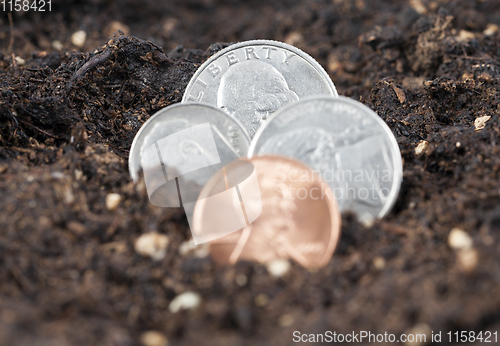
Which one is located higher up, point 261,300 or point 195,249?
point 195,249

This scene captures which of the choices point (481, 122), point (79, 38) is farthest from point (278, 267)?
point (79, 38)

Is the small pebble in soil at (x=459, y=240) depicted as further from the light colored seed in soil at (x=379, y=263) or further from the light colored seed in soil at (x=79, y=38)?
the light colored seed in soil at (x=79, y=38)

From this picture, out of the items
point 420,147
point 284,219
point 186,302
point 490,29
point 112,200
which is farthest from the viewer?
point 490,29

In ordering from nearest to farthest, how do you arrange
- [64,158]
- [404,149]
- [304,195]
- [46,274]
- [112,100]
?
1. [46,274]
2. [304,195]
3. [64,158]
4. [404,149]
5. [112,100]

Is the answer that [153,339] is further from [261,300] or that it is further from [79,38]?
[79,38]

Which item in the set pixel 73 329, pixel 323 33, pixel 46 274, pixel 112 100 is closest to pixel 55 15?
pixel 112 100

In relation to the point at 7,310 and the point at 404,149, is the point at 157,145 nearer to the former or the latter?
the point at 7,310
